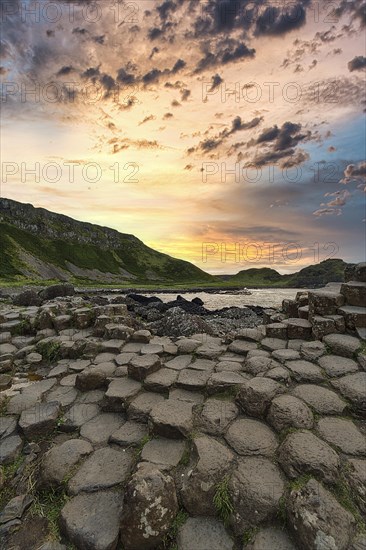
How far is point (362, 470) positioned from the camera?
348 centimetres

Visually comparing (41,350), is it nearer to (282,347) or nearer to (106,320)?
(106,320)

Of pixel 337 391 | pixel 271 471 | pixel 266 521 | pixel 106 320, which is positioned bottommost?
pixel 266 521

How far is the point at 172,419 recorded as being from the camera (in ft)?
14.5

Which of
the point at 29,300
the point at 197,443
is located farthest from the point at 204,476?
the point at 29,300

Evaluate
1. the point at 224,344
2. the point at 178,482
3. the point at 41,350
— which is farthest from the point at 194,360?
the point at 41,350

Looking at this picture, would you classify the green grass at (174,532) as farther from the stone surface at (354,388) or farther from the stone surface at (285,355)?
the stone surface at (285,355)

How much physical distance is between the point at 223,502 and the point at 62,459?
2.37 meters

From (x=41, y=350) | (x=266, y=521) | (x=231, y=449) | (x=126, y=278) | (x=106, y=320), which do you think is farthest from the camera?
(x=126, y=278)

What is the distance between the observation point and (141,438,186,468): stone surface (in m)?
3.79

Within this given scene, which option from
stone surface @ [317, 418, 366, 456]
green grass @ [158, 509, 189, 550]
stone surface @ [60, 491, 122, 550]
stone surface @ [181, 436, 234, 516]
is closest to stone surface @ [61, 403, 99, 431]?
stone surface @ [60, 491, 122, 550]

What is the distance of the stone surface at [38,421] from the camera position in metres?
4.71

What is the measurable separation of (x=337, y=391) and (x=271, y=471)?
2231 mm

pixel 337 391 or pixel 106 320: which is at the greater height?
pixel 106 320

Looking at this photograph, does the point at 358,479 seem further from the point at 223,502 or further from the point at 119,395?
the point at 119,395
